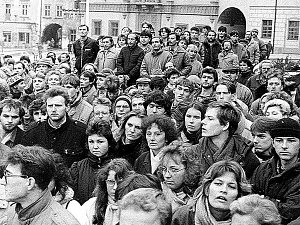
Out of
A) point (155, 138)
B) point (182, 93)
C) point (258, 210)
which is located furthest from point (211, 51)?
point (258, 210)

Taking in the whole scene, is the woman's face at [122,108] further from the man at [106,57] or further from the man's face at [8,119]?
the man at [106,57]

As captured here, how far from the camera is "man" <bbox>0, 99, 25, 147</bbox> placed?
28.2 feet

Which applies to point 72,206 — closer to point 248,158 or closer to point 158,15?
point 248,158

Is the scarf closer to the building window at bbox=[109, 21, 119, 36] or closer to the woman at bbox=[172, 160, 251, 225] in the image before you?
the woman at bbox=[172, 160, 251, 225]

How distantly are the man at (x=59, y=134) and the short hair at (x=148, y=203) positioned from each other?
4.15 meters

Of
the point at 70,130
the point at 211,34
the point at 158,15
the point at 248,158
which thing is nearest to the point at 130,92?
the point at 70,130

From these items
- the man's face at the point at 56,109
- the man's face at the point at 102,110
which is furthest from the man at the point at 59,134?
the man's face at the point at 102,110

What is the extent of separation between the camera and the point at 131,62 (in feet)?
46.9

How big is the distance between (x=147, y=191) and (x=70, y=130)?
169 inches

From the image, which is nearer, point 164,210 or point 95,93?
point 164,210

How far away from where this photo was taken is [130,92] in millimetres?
10383

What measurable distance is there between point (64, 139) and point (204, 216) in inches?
137

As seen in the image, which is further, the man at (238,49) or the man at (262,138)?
the man at (238,49)

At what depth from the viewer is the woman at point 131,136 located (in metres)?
7.79
